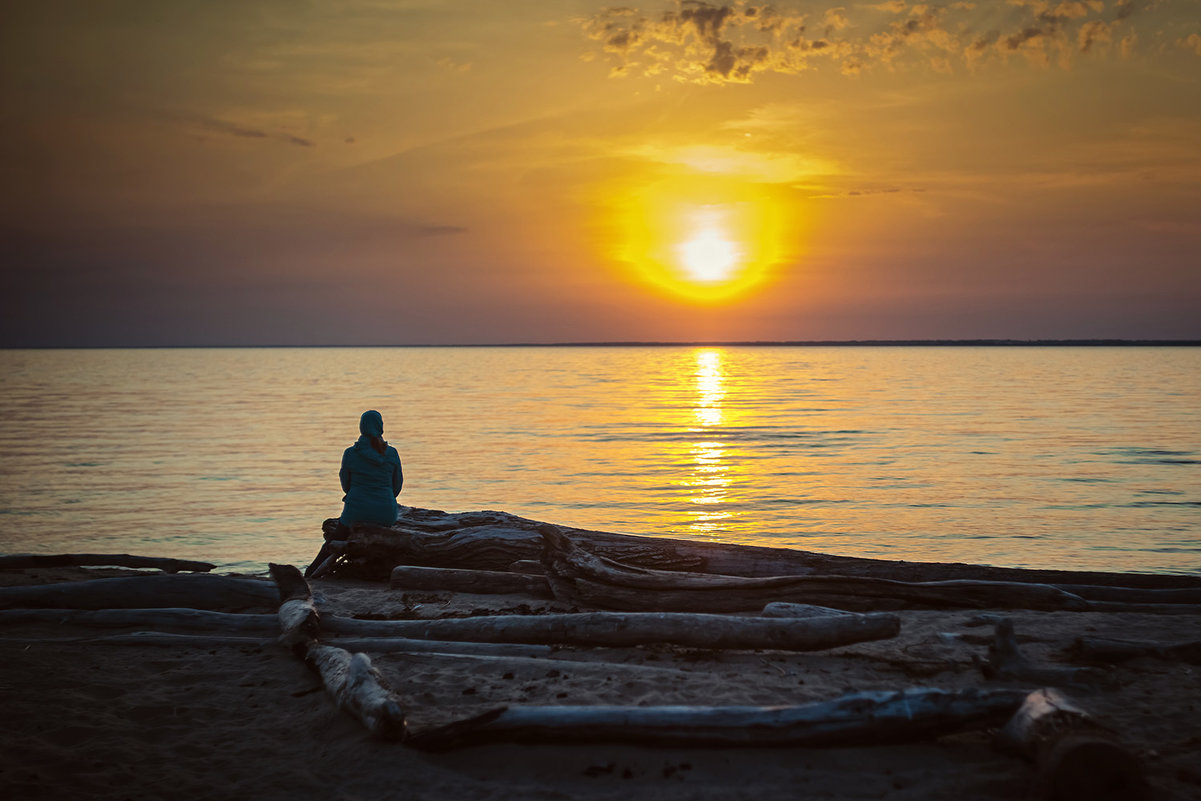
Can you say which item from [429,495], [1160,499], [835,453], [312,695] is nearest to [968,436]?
[835,453]

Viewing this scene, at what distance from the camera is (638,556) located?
10.1m

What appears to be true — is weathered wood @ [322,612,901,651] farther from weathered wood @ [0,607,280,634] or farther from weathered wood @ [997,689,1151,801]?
weathered wood @ [997,689,1151,801]

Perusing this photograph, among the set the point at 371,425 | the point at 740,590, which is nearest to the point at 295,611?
the point at 371,425

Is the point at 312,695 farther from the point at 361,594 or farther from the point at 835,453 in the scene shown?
the point at 835,453

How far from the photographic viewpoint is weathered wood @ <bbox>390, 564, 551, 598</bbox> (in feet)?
32.7

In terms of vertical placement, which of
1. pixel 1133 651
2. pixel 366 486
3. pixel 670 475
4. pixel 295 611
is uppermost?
pixel 366 486

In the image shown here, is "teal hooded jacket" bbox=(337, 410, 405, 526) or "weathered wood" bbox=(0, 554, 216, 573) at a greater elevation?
"teal hooded jacket" bbox=(337, 410, 405, 526)

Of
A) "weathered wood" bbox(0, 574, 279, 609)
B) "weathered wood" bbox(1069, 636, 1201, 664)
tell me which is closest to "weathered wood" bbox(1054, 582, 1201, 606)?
"weathered wood" bbox(1069, 636, 1201, 664)

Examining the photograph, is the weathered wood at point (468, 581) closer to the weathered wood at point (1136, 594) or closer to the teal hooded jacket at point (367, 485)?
the teal hooded jacket at point (367, 485)

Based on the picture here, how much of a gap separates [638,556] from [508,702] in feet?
13.3

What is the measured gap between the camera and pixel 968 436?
36000mm

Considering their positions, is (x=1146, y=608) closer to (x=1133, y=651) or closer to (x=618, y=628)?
(x=1133, y=651)

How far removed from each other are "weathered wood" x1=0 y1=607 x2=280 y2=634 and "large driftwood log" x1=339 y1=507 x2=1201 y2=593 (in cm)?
271

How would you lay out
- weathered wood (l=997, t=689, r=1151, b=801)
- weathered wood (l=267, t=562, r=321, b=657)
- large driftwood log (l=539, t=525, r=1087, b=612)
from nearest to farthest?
1. weathered wood (l=997, t=689, r=1151, b=801)
2. weathered wood (l=267, t=562, r=321, b=657)
3. large driftwood log (l=539, t=525, r=1087, b=612)
